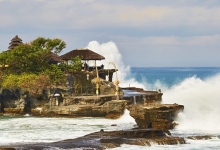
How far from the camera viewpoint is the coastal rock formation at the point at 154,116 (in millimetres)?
31250

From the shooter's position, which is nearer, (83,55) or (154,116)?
(154,116)

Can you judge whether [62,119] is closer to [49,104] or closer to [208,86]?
[49,104]

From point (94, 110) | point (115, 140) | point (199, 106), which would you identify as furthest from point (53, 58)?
point (115, 140)

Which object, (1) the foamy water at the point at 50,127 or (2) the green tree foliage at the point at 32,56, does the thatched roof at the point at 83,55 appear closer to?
(2) the green tree foliage at the point at 32,56

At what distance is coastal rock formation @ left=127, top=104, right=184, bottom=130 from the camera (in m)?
31.2

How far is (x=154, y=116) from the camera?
3133cm

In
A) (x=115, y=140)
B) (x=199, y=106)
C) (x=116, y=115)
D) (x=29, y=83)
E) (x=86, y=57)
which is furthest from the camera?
(x=199, y=106)

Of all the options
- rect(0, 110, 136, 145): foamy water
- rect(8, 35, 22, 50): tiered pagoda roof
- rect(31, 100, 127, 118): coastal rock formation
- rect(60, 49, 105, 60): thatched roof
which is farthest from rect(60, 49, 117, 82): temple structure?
rect(0, 110, 136, 145): foamy water

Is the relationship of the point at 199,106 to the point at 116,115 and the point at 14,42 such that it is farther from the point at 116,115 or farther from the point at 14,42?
the point at 14,42

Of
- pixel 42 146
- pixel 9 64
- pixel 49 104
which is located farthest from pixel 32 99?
pixel 42 146

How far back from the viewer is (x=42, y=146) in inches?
971

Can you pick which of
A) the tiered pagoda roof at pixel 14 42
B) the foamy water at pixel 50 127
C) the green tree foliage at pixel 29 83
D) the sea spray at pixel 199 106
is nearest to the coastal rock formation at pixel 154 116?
the sea spray at pixel 199 106

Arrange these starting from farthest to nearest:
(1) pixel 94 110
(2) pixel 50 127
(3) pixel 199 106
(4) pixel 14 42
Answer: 1. (4) pixel 14 42
2. (3) pixel 199 106
3. (1) pixel 94 110
4. (2) pixel 50 127

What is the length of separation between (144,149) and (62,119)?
14.7 m
